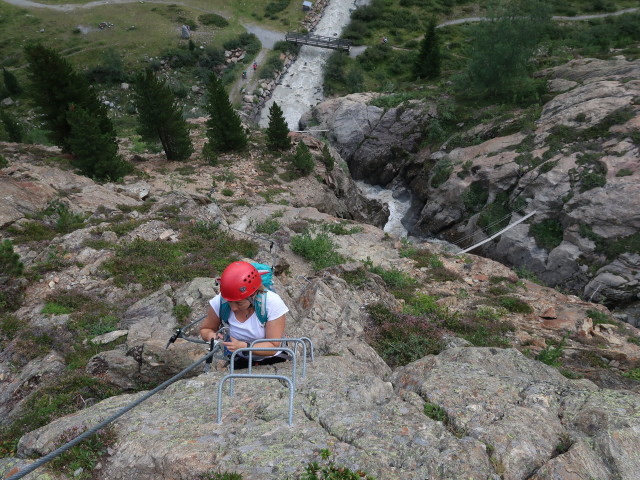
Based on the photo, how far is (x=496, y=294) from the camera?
13.7 metres

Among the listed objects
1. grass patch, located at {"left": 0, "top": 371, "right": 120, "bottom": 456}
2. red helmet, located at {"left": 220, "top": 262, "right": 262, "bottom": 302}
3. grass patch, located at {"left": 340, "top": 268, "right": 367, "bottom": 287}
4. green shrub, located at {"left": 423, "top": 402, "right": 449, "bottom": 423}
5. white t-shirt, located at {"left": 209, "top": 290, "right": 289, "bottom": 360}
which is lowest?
grass patch, located at {"left": 340, "top": 268, "right": 367, "bottom": 287}

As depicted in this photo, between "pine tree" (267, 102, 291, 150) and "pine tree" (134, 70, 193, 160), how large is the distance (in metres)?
6.54

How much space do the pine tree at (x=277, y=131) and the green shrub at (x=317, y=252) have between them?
16.4 meters

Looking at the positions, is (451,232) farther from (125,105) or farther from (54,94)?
(125,105)

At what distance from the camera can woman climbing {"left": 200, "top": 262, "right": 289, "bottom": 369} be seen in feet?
16.3

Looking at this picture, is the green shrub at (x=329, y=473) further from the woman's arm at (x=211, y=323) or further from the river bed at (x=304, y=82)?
the river bed at (x=304, y=82)

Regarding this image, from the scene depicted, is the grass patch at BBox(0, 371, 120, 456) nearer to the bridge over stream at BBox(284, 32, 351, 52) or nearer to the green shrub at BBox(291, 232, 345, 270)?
the green shrub at BBox(291, 232, 345, 270)

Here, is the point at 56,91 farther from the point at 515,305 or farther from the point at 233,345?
the point at 515,305

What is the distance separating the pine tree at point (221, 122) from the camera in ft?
83.6

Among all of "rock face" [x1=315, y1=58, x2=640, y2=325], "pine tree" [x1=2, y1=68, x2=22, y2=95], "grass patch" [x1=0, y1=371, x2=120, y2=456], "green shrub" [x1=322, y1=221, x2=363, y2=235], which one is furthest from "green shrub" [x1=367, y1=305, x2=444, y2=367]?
"pine tree" [x1=2, y1=68, x2=22, y2=95]

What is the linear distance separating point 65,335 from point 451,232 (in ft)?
78.8

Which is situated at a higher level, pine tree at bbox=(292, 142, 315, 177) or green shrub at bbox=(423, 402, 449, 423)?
green shrub at bbox=(423, 402, 449, 423)

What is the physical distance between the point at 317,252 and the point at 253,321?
892 cm

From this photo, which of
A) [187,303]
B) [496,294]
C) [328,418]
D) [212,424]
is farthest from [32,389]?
[496,294]
